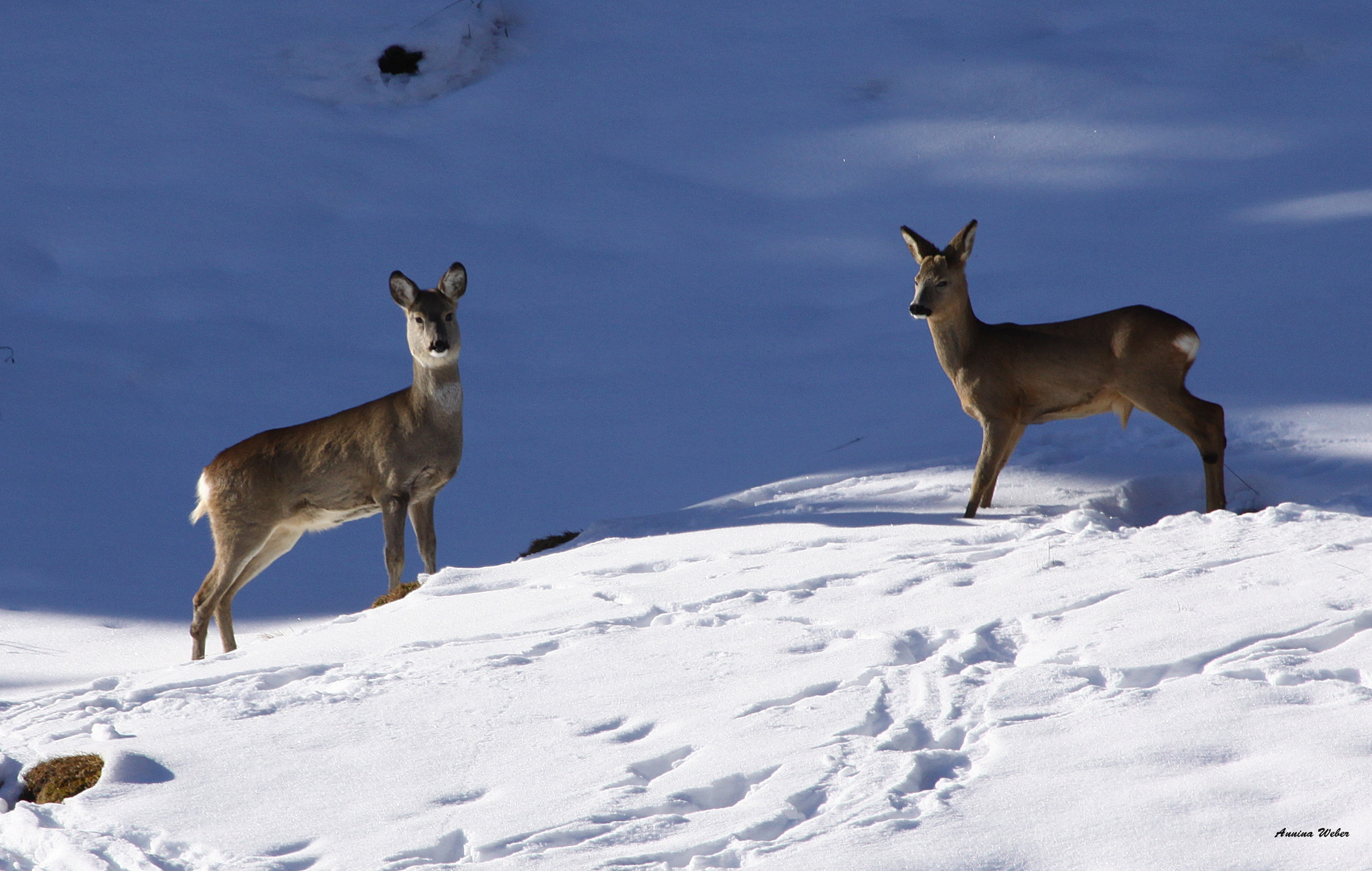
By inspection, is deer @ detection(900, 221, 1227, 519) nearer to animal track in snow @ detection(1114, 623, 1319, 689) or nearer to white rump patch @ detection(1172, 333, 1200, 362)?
white rump patch @ detection(1172, 333, 1200, 362)

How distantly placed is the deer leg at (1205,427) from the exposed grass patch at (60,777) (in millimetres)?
5530

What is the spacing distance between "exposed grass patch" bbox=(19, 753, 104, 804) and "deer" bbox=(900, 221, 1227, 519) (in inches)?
189

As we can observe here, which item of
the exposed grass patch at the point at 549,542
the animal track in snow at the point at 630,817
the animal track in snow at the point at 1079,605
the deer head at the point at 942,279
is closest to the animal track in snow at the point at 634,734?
the animal track in snow at the point at 630,817

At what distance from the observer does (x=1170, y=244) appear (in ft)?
49.6

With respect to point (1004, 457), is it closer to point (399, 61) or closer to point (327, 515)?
point (327, 515)

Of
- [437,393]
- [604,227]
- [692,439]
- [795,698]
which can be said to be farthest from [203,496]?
[604,227]

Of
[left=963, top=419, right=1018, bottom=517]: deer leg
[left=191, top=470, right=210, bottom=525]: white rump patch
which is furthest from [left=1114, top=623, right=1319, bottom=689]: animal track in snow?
[left=191, top=470, right=210, bottom=525]: white rump patch

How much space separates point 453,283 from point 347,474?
4.36 ft

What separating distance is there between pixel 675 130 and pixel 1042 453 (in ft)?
34.9

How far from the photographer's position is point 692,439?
13219 millimetres

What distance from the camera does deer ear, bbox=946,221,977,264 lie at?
8.44 metres

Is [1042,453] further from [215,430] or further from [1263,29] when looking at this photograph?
[1263,29]

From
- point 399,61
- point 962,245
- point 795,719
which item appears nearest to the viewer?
point 795,719

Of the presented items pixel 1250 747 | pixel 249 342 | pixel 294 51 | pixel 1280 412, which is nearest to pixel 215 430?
pixel 249 342
